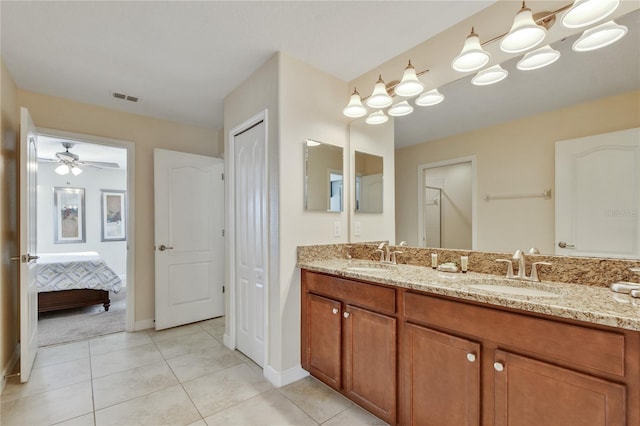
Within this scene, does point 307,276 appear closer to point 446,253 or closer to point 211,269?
point 446,253

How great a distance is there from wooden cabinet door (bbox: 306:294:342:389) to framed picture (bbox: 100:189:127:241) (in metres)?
5.68

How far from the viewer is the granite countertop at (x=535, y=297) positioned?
3.09 feet

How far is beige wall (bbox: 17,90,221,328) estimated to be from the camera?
2875 mm

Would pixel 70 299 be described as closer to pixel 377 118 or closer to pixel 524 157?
pixel 377 118

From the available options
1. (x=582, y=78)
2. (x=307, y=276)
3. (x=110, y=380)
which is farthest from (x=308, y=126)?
(x=110, y=380)

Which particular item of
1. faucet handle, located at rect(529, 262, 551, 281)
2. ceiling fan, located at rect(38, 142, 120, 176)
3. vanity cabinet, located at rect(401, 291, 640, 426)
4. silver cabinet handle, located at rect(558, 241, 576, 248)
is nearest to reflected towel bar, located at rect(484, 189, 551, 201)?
silver cabinet handle, located at rect(558, 241, 576, 248)

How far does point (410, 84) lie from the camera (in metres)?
1.93

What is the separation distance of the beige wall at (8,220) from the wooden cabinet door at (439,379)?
2727mm

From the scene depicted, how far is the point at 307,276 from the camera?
6.97 ft

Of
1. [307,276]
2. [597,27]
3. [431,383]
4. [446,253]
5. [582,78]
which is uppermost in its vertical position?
[597,27]

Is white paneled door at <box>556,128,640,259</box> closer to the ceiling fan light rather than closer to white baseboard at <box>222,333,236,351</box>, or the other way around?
the ceiling fan light

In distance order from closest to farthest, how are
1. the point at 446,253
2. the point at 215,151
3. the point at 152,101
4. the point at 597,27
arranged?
1. the point at 597,27
2. the point at 446,253
3. the point at 152,101
4. the point at 215,151

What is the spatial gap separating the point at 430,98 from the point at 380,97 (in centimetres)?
35

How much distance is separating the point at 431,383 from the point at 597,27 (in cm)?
185
